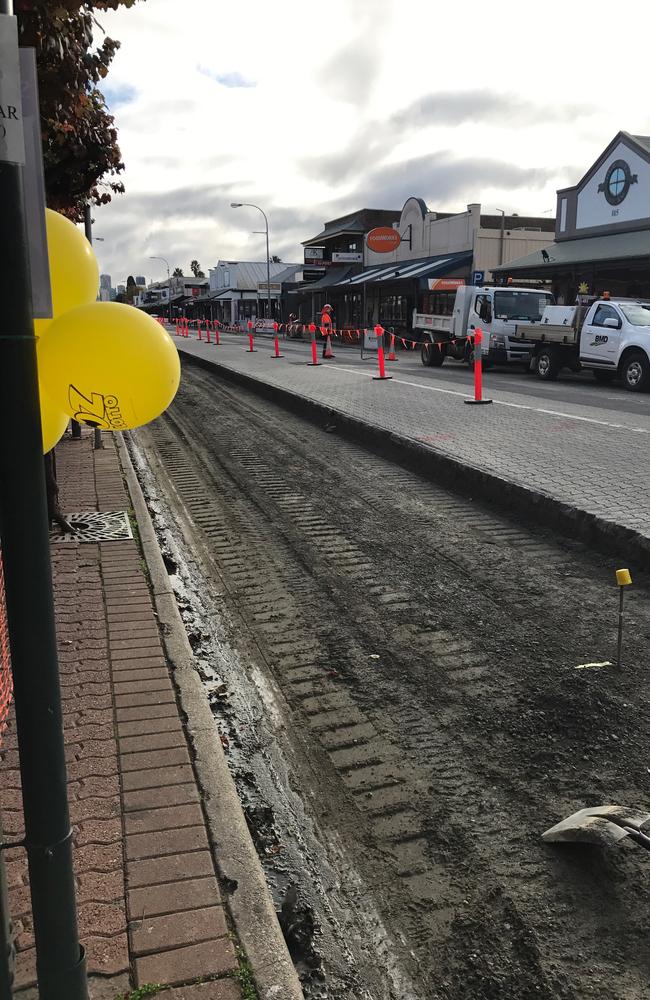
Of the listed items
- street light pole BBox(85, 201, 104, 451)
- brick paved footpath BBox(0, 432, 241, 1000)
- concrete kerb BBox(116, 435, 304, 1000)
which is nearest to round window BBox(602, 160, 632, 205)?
street light pole BBox(85, 201, 104, 451)

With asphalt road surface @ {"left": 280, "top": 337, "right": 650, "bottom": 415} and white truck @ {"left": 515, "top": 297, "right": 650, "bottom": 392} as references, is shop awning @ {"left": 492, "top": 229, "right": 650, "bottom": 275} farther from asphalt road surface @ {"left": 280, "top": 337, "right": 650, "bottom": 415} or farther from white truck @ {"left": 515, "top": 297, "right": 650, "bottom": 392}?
asphalt road surface @ {"left": 280, "top": 337, "right": 650, "bottom": 415}

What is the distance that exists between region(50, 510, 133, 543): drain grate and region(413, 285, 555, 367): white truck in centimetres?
1762

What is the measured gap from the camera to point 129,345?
2303 mm

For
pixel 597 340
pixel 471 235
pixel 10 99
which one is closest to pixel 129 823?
pixel 10 99

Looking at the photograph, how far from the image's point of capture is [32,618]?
1.70 m

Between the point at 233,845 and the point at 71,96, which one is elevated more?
the point at 71,96

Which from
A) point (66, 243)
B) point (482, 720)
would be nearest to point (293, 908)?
point (482, 720)

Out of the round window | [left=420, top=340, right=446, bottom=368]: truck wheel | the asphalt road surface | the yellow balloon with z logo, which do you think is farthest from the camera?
the round window

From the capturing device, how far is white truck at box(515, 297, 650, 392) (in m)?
18.1

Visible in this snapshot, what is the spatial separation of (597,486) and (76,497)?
5.18 m

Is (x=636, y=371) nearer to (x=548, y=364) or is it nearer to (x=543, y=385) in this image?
(x=543, y=385)

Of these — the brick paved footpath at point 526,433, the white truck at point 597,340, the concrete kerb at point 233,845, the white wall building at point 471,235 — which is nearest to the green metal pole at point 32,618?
the concrete kerb at point 233,845

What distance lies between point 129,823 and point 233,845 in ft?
1.32

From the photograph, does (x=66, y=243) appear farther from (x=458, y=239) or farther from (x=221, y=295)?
(x=221, y=295)
